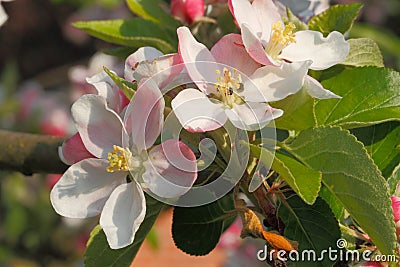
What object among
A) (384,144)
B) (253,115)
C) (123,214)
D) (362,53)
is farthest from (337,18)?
(123,214)

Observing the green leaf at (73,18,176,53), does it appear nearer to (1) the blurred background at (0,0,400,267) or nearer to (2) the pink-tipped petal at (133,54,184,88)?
(2) the pink-tipped petal at (133,54,184,88)

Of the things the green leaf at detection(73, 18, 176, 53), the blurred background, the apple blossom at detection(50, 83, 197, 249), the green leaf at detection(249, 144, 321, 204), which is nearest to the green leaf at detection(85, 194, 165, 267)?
the apple blossom at detection(50, 83, 197, 249)

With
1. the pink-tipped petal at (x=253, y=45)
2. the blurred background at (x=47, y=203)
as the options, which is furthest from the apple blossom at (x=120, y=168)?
the blurred background at (x=47, y=203)

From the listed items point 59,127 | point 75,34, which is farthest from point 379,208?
point 75,34

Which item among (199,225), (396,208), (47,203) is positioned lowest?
(47,203)

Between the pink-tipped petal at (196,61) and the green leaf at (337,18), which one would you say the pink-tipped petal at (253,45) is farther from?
the green leaf at (337,18)

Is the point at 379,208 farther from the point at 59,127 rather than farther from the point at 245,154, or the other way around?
the point at 59,127

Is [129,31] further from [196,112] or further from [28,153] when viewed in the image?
[196,112]
